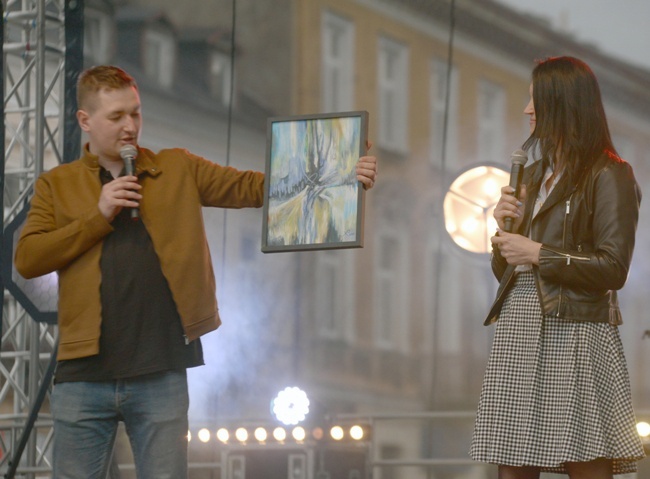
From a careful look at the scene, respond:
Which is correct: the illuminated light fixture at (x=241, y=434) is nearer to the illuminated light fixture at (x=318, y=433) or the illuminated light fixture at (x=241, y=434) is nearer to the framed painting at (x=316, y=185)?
the illuminated light fixture at (x=318, y=433)

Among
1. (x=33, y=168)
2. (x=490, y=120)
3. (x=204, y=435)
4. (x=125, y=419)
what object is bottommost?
(x=204, y=435)

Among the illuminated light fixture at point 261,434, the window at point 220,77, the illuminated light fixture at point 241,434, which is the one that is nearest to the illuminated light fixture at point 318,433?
the illuminated light fixture at point 261,434

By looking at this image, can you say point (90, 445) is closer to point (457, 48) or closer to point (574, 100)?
point (574, 100)

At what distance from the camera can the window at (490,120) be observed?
599cm

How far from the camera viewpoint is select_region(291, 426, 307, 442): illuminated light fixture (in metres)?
5.33

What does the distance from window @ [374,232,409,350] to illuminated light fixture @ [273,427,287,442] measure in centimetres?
127

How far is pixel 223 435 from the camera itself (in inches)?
217

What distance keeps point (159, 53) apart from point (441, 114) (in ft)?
5.44

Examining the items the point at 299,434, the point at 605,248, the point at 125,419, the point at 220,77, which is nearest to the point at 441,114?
the point at 220,77

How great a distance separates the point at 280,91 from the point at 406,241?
3.72ft

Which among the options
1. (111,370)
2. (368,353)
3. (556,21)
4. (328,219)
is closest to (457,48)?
(556,21)

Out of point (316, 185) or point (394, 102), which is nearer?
point (316, 185)

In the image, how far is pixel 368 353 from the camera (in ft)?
21.6

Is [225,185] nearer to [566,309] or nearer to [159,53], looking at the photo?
[566,309]
